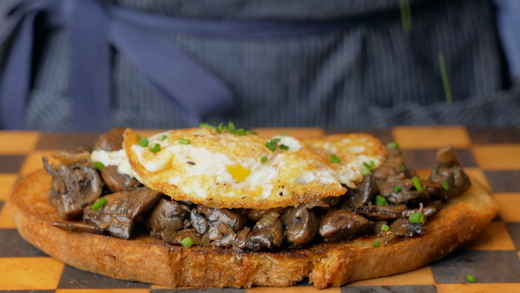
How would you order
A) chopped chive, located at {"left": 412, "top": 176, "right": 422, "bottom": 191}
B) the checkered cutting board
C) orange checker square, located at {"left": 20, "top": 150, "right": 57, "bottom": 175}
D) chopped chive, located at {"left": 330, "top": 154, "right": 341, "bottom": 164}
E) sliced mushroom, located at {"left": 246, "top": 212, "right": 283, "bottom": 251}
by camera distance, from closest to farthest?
sliced mushroom, located at {"left": 246, "top": 212, "right": 283, "bottom": 251}
the checkered cutting board
chopped chive, located at {"left": 412, "top": 176, "right": 422, "bottom": 191}
chopped chive, located at {"left": 330, "top": 154, "right": 341, "bottom": 164}
orange checker square, located at {"left": 20, "top": 150, "right": 57, "bottom": 175}

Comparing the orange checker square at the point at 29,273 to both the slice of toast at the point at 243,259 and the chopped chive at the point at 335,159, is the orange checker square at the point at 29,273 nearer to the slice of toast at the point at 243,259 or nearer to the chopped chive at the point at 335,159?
the slice of toast at the point at 243,259

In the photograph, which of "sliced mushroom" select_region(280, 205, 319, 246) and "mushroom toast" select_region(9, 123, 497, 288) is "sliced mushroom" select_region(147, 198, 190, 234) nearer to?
"mushroom toast" select_region(9, 123, 497, 288)

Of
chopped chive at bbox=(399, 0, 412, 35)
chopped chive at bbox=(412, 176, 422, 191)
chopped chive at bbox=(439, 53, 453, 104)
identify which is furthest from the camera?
chopped chive at bbox=(439, 53, 453, 104)

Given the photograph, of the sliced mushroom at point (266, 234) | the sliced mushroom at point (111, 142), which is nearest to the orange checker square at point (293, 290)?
the sliced mushroom at point (266, 234)

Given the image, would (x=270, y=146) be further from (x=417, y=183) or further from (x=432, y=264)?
(x=432, y=264)

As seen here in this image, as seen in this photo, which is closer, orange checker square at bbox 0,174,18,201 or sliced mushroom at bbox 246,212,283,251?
sliced mushroom at bbox 246,212,283,251

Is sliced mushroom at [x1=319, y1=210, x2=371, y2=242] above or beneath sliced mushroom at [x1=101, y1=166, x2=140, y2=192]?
beneath

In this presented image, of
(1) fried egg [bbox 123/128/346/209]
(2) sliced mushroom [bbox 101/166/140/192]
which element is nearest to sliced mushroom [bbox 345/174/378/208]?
(1) fried egg [bbox 123/128/346/209]
